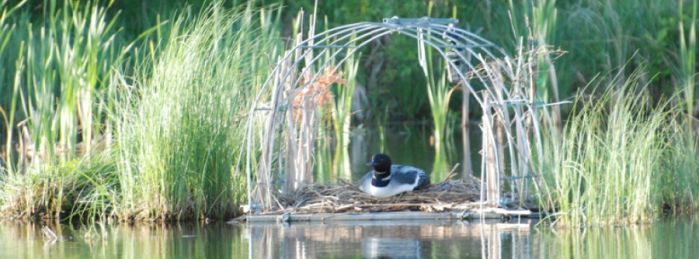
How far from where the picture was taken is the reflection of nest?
10961 millimetres

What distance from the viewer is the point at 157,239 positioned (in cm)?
991

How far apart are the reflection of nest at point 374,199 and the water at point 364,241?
39 cm

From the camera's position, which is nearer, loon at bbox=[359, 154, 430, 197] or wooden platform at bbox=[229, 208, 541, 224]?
wooden platform at bbox=[229, 208, 541, 224]

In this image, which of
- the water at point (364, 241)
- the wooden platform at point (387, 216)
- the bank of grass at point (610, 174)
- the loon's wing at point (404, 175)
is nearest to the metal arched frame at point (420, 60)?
the wooden platform at point (387, 216)

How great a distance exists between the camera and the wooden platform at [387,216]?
10594 mm

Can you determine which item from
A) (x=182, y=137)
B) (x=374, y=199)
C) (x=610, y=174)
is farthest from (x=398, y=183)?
(x=610, y=174)

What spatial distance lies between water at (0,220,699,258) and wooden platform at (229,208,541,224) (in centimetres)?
13

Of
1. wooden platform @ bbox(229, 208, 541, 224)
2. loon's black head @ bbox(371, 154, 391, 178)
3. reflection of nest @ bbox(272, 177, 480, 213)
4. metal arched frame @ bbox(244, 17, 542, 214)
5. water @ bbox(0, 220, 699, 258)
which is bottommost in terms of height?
water @ bbox(0, 220, 699, 258)

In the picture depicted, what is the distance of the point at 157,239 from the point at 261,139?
5.77 feet

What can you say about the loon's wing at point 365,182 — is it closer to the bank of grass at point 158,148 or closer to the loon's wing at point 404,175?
the loon's wing at point 404,175

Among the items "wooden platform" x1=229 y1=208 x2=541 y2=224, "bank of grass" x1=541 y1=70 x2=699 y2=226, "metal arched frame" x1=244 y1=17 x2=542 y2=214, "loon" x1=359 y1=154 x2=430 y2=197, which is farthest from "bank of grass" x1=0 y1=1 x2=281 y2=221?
"bank of grass" x1=541 y1=70 x2=699 y2=226

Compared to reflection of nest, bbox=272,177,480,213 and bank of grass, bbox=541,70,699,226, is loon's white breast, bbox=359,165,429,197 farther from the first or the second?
bank of grass, bbox=541,70,699,226

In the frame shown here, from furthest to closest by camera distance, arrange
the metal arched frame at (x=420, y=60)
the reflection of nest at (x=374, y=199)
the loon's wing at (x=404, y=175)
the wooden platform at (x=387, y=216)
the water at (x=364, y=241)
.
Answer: the loon's wing at (x=404, y=175), the reflection of nest at (x=374, y=199), the wooden platform at (x=387, y=216), the metal arched frame at (x=420, y=60), the water at (x=364, y=241)

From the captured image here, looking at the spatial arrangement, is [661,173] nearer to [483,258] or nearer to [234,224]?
[483,258]
